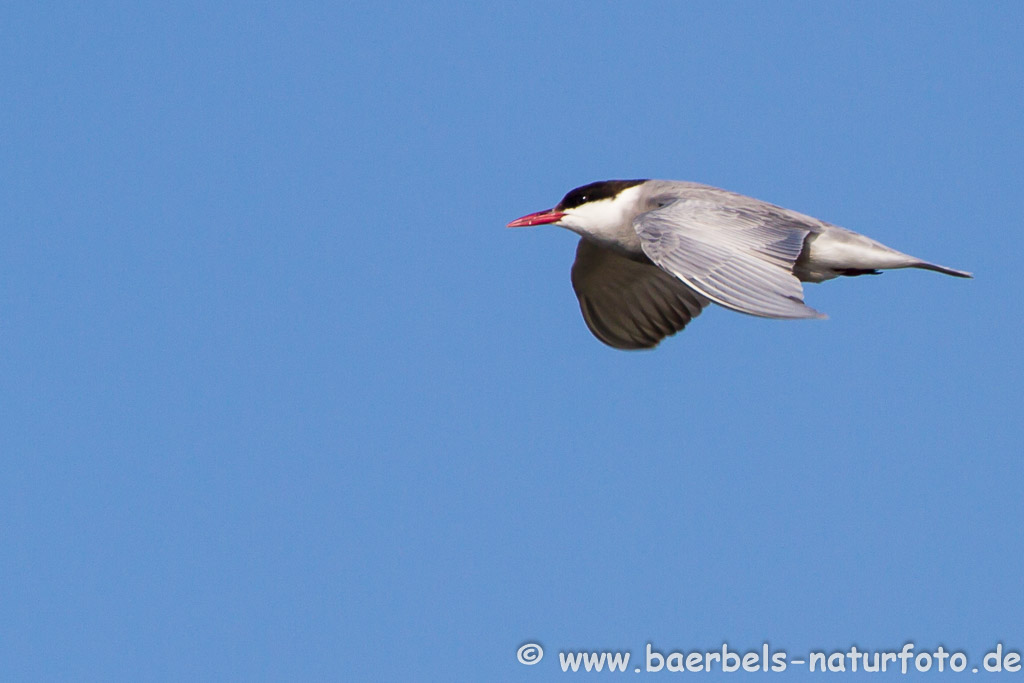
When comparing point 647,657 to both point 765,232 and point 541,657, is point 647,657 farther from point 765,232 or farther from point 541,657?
point 765,232

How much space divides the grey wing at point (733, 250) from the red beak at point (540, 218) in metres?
1.70

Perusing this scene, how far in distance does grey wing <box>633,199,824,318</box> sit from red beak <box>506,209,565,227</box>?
5.57ft

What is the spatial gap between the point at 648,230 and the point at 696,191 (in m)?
1.57

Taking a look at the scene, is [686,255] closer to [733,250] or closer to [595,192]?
[733,250]

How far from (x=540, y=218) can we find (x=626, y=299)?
1.52 m

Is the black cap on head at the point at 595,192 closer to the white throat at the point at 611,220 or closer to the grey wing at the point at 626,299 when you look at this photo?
the white throat at the point at 611,220

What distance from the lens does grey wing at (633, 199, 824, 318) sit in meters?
8.70

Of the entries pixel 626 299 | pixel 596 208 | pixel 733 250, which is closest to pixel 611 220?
pixel 596 208

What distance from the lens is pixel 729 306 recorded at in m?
8.56

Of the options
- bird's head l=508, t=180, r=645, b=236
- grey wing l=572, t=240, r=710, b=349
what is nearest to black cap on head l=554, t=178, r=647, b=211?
bird's head l=508, t=180, r=645, b=236

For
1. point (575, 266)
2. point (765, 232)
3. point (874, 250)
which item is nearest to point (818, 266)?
point (874, 250)

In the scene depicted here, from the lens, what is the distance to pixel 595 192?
12148mm

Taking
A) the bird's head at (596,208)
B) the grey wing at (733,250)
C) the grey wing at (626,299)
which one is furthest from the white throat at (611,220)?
the grey wing at (626,299)

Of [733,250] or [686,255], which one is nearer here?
[686,255]
